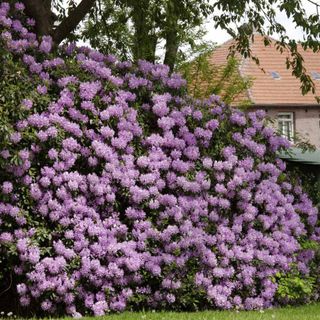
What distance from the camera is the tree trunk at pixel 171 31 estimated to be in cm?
1295

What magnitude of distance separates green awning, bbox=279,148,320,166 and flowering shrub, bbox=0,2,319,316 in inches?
41.2

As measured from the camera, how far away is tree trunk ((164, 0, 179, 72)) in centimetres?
1295

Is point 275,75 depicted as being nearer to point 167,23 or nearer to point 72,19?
point 167,23

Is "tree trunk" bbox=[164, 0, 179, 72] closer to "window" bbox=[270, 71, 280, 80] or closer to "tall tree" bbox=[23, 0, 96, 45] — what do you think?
"tall tree" bbox=[23, 0, 96, 45]

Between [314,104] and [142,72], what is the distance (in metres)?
27.0

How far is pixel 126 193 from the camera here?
8.41 m

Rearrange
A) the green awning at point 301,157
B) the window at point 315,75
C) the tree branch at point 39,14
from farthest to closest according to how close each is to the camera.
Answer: the window at point 315,75 → the green awning at point 301,157 → the tree branch at point 39,14

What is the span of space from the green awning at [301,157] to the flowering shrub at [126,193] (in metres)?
1.05

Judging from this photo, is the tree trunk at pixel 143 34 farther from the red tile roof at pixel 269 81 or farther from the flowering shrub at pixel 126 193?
the red tile roof at pixel 269 81

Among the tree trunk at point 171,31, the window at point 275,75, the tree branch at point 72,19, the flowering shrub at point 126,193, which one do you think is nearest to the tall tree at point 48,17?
the tree branch at point 72,19

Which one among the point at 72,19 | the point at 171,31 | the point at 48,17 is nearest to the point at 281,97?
the point at 171,31

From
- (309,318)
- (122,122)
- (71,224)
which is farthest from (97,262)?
(309,318)

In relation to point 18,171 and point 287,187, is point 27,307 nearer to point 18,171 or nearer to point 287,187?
point 18,171

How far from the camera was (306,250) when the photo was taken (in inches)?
399
